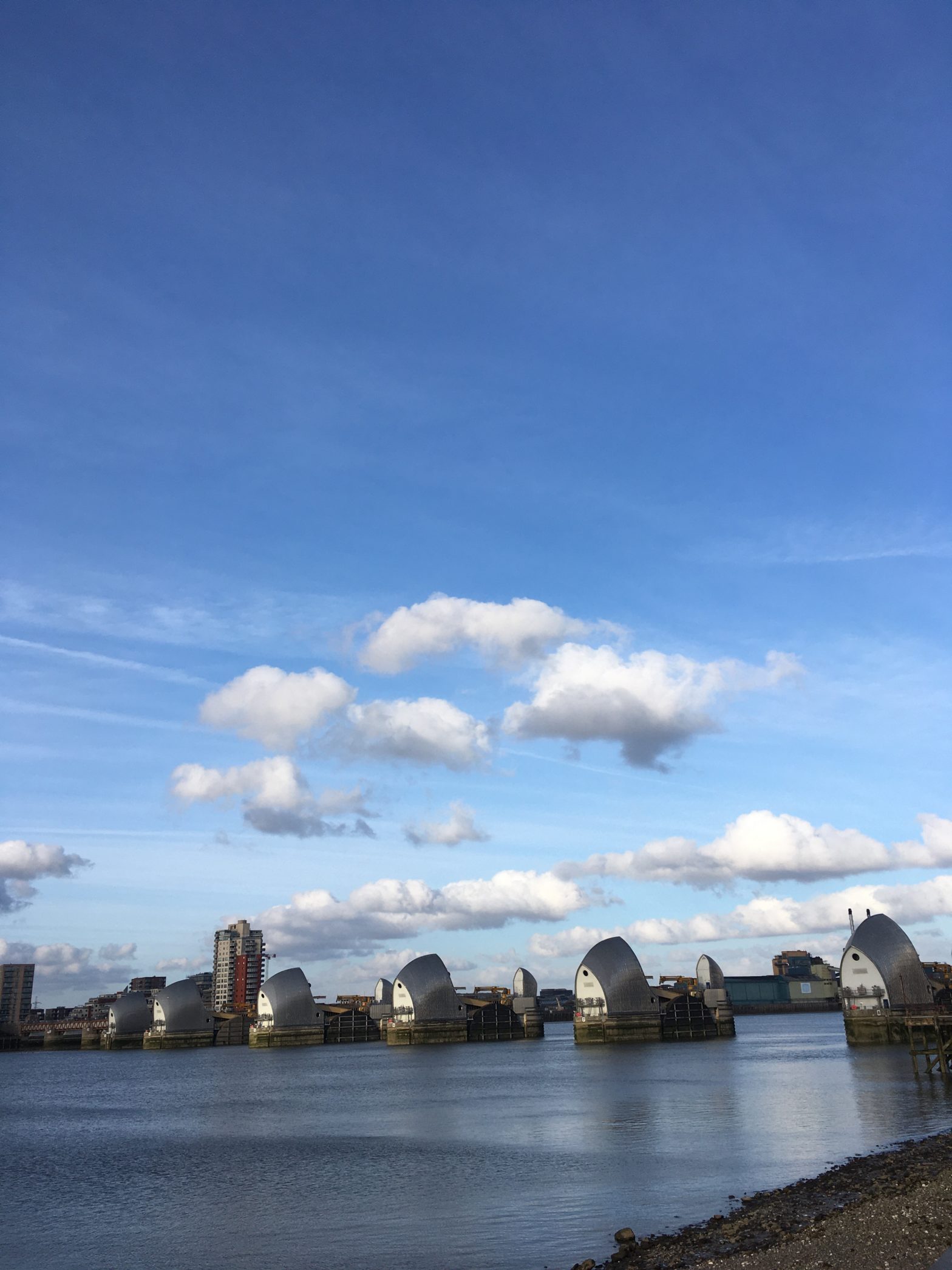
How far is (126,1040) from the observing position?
463ft

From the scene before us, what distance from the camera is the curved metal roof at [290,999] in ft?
401

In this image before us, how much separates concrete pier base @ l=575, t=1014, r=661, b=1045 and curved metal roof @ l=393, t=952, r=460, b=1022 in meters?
18.3

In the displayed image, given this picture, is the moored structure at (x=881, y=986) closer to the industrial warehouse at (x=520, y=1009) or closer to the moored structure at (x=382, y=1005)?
the industrial warehouse at (x=520, y=1009)

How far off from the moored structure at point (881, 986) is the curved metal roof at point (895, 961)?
0.15ft

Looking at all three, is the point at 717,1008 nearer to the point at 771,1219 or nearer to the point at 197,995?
the point at 197,995

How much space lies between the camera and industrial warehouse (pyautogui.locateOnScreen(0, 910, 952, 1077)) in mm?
78812

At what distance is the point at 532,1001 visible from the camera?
431 ft

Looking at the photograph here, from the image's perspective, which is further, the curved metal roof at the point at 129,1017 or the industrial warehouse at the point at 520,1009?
the curved metal roof at the point at 129,1017

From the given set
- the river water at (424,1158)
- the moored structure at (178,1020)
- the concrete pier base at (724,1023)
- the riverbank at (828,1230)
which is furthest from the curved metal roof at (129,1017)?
the riverbank at (828,1230)

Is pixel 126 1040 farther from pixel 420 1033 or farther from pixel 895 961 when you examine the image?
pixel 895 961

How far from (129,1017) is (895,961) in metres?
104

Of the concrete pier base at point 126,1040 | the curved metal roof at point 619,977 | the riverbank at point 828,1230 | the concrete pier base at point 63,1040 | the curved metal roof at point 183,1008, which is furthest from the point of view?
the concrete pier base at point 63,1040

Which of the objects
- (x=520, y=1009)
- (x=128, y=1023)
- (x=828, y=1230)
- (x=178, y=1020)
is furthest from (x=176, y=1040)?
(x=828, y=1230)

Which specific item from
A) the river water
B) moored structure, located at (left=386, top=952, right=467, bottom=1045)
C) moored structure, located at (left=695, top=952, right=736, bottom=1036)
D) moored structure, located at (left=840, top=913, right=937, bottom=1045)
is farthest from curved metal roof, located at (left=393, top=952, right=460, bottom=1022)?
moored structure, located at (left=840, top=913, right=937, bottom=1045)
